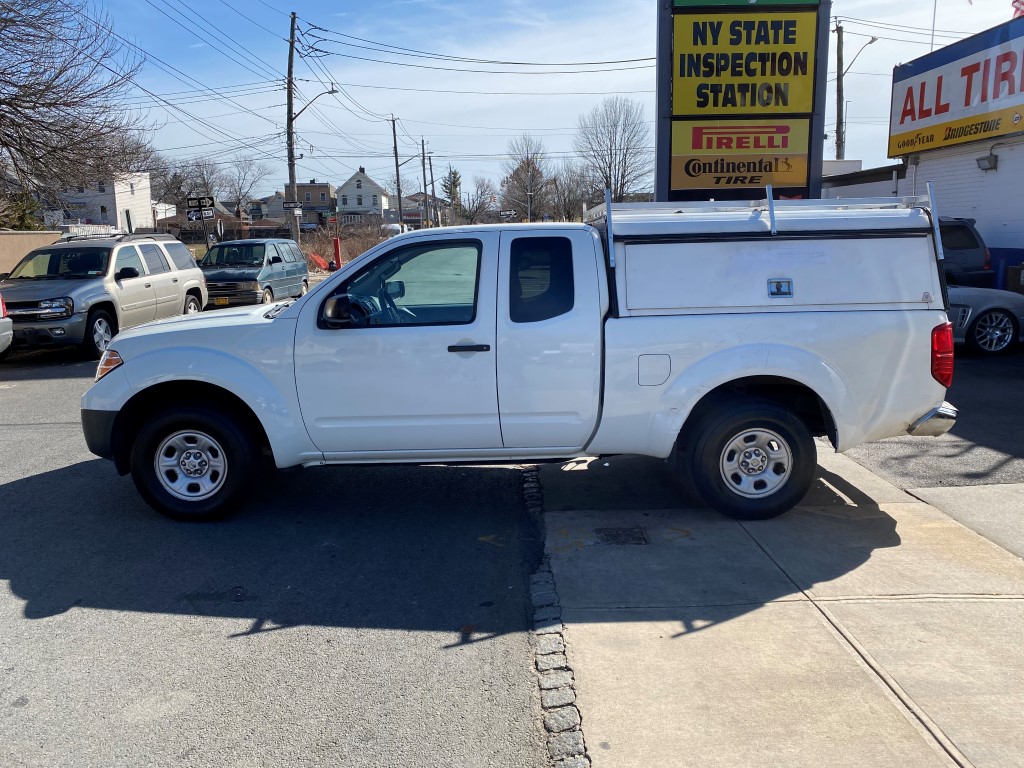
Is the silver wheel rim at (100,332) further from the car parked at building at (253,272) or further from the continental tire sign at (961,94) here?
the continental tire sign at (961,94)

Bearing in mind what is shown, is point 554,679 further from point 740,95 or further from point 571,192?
point 571,192

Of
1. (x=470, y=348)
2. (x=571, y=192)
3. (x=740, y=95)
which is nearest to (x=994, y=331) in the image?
(x=740, y=95)

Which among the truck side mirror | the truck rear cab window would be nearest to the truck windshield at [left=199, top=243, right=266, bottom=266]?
the truck side mirror

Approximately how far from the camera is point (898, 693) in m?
3.43

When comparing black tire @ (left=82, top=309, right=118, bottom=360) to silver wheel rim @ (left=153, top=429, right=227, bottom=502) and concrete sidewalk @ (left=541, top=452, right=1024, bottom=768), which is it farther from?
concrete sidewalk @ (left=541, top=452, right=1024, bottom=768)

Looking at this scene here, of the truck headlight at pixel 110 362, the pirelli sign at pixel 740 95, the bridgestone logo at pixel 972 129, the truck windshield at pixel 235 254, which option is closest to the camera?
the truck headlight at pixel 110 362

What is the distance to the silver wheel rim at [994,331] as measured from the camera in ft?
38.1

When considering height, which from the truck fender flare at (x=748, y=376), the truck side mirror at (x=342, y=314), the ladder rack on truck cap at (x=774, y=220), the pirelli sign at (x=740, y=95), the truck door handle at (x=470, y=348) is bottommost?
the truck fender flare at (x=748, y=376)

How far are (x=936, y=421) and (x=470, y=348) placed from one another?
313 cm

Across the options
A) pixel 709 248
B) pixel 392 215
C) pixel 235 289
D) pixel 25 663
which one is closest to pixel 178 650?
pixel 25 663

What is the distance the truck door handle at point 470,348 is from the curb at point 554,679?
54.1 inches

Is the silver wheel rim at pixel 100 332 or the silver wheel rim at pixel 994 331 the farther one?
the silver wheel rim at pixel 100 332

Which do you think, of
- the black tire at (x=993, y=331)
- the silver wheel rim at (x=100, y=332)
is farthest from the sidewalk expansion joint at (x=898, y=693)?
the silver wheel rim at (x=100, y=332)

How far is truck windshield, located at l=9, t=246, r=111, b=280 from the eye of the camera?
513 inches
